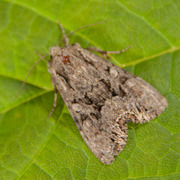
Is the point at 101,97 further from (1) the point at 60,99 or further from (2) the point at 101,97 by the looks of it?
(1) the point at 60,99

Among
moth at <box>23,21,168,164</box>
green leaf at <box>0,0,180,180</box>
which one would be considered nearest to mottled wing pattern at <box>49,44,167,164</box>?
moth at <box>23,21,168,164</box>

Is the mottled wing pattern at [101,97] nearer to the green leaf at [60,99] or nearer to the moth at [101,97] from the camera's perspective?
the moth at [101,97]

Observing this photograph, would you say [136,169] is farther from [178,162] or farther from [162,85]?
[162,85]

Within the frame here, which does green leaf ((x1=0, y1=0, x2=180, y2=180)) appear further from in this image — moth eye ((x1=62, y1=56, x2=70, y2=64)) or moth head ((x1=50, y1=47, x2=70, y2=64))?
moth eye ((x1=62, y1=56, x2=70, y2=64))

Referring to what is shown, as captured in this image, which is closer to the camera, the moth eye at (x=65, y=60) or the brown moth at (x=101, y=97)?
the brown moth at (x=101, y=97)

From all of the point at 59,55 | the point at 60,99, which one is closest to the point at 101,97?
the point at 60,99

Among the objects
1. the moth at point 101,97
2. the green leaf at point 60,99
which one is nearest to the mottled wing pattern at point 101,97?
the moth at point 101,97
